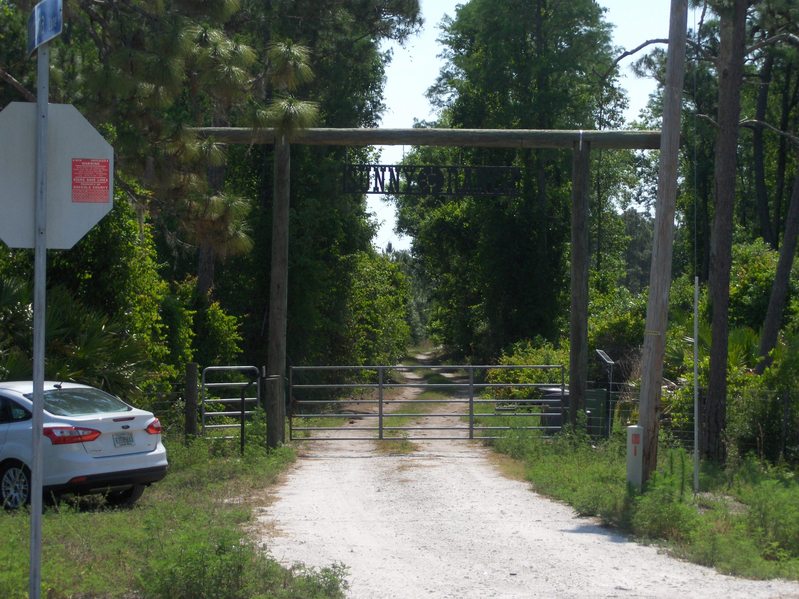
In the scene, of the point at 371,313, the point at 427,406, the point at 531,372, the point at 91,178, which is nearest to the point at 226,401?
the point at 531,372

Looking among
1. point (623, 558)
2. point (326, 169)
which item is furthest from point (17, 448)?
point (326, 169)

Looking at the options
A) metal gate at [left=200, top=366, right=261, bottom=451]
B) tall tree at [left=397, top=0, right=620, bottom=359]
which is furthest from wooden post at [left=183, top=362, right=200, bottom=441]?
tall tree at [left=397, top=0, right=620, bottom=359]

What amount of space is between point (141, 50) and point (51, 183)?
10.6 m

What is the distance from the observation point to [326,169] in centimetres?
3381

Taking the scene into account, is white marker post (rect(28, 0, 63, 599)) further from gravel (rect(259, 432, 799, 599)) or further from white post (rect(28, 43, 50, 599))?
gravel (rect(259, 432, 799, 599))

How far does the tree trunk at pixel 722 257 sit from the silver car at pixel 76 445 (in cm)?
895

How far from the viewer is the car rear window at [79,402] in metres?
11.9

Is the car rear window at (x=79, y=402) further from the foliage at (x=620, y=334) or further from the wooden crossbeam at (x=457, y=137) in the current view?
the foliage at (x=620, y=334)

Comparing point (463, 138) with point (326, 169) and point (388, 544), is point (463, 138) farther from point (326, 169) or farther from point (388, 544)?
point (326, 169)

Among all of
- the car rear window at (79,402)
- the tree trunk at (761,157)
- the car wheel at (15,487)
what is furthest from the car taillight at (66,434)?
the tree trunk at (761,157)

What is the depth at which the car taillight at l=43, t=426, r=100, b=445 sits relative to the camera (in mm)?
11516

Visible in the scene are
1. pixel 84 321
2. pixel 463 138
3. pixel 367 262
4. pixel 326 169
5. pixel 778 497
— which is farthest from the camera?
pixel 367 262

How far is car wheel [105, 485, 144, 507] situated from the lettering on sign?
8.17 meters

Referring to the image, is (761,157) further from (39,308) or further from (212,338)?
(39,308)
